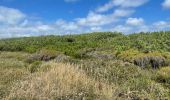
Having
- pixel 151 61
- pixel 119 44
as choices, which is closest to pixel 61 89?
pixel 151 61

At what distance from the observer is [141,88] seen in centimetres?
1011

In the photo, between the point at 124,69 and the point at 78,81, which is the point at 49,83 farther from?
the point at 124,69

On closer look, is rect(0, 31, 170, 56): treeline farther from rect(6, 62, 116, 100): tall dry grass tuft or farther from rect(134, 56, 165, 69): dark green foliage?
rect(6, 62, 116, 100): tall dry grass tuft

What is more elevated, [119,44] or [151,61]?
[151,61]

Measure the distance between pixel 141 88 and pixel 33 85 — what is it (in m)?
3.49

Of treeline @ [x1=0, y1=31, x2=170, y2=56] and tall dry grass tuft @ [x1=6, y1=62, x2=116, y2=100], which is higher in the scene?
tall dry grass tuft @ [x1=6, y1=62, x2=116, y2=100]

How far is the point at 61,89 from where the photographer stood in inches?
362

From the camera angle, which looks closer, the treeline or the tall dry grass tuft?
the tall dry grass tuft

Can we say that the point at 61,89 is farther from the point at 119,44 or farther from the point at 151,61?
the point at 119,44

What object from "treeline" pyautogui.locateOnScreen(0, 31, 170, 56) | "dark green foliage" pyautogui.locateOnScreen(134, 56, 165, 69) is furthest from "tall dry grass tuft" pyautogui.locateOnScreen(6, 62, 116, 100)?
"treeline" pyautogui.locateOnScreen(0, 31, 170, 56)

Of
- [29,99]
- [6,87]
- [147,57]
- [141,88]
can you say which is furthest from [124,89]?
[147,57]

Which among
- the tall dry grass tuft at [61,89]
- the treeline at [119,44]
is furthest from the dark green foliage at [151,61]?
the tall dry grass tuft at [61,89]

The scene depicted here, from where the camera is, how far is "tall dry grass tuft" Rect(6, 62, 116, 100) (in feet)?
28.4

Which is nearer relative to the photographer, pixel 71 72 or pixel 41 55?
pixel 71 72
